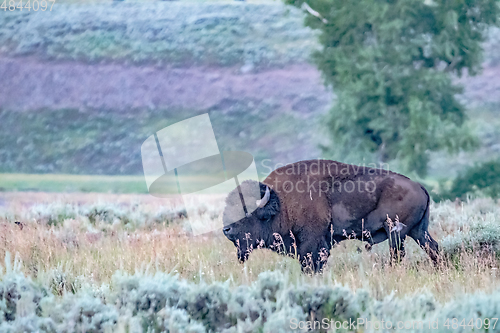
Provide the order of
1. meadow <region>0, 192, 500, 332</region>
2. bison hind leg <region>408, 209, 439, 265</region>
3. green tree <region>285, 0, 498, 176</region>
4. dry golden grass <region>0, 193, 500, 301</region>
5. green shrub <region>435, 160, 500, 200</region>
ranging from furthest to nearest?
green shrub <region>435, 160, 500, 200</region> → green tree <region>285, 0, 498, 176</region> → bison hind leg <region>408, 209, 439, 265</region> → dry golden grass <region>0, 193, 500, 301</region> → meadow <region>0, 192, 500, 332</region>

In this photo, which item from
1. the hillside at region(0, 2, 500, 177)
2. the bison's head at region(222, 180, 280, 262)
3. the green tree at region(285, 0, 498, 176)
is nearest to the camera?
the bison's head at region(222, 180, 280, 262)

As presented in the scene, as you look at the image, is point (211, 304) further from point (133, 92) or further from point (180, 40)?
point (180, 40)

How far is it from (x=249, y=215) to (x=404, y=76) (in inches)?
426

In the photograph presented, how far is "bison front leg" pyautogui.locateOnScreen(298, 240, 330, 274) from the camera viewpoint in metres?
6.34

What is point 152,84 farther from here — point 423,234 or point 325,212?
point 423,234

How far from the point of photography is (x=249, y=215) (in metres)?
6.39

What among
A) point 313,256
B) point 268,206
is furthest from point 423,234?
point 268,206

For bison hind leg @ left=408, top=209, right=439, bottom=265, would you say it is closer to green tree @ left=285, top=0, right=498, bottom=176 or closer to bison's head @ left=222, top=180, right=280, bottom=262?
bison's head @ left=222, top=180, right=280, bottom=262

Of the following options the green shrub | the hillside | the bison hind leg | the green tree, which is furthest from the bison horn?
the hillside

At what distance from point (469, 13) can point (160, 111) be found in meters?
40.3

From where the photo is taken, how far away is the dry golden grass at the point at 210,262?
5.38 meters

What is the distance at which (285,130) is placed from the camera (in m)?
50.1

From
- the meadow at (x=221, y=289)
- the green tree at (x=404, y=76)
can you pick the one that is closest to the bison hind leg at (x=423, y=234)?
the meadow at (x=221, y=289)

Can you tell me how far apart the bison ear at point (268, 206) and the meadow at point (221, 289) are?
2.13 feet
